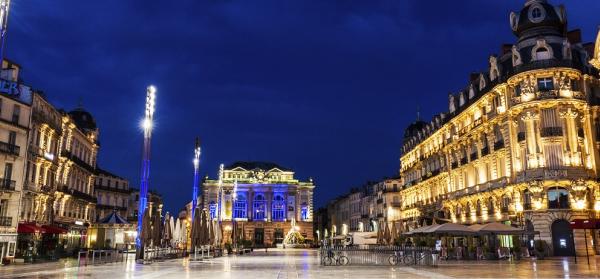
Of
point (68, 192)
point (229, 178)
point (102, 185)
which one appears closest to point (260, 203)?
point (229, 178)

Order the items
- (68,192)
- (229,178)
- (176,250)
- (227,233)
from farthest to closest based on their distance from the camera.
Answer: (229,178) < (227,233) < (68,192) < (176,250)

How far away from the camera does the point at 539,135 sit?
44.4 m

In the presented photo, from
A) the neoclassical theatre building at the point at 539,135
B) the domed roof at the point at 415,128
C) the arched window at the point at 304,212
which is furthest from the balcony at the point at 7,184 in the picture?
the arched window at the point at 304,212

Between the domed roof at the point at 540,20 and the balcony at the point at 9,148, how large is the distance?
45.2m

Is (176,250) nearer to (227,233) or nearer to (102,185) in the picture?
(102,185)

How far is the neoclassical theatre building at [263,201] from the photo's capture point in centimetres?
11844

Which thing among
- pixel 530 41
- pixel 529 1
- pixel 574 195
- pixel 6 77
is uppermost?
pixel 529 1

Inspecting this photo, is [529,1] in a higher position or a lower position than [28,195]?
higher

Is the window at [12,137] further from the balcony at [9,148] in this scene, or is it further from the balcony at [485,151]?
the balcony at [485,151]

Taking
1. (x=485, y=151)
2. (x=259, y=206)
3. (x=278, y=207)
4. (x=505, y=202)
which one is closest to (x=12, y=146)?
(x=505, y=202)

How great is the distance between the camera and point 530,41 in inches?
1858

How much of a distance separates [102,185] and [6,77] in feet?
125

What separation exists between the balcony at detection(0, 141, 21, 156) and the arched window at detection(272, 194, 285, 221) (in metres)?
84.4

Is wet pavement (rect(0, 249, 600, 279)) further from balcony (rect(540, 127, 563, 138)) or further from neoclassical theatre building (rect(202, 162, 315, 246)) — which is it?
neoclassical theatre building (rect(202, 162, 315, 246))
